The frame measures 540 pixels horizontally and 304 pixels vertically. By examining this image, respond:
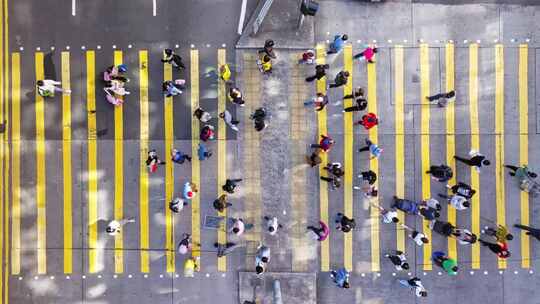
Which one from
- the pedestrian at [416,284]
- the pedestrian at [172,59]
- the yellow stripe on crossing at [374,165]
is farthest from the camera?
the yellow stripe on crossing at [374,165]

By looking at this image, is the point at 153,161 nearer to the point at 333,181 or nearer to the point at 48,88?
the point at 48,88

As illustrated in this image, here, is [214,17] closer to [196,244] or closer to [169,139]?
[169,139]

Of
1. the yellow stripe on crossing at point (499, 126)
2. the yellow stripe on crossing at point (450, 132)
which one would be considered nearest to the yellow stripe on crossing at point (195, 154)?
the yellow stripe on crossing at point (450, 132)

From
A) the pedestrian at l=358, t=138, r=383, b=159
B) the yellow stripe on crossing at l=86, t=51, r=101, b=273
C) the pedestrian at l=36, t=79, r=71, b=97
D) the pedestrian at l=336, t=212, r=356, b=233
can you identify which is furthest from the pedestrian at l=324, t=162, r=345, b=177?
the pedestrian at l=36, t=79, r=71, b=97

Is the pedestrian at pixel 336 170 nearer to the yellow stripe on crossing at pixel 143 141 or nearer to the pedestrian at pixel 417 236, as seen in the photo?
the pedestrian at pixel 417 236

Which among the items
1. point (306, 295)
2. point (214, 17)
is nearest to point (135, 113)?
point (214, 17)

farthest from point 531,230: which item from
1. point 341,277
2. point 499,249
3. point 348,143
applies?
point 348,143
